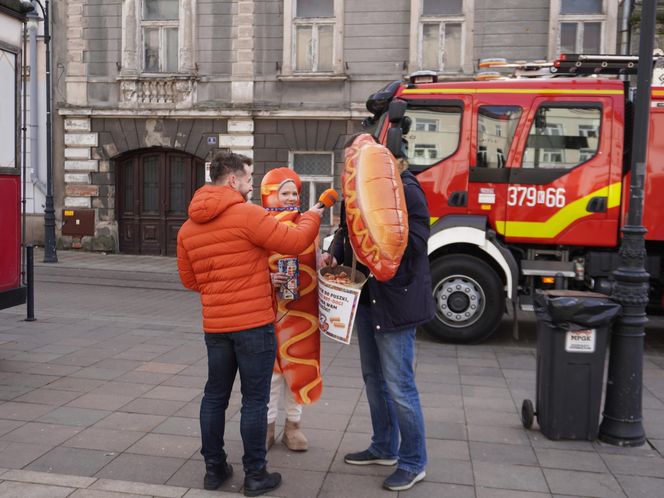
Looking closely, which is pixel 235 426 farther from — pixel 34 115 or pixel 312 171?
pixel 34 115

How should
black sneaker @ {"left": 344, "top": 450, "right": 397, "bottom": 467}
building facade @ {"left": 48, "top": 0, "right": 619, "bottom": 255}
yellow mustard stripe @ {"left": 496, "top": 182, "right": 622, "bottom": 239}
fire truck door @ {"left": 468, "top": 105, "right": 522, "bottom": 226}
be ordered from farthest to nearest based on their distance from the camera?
building facade @ {"left": 48, "top": 0, "right": 619, "bottom": 255}, fire truck door @ {"left": 468, "top": 105, "right": 522, "bottom": 226}, yellow mustard stripe @ {"left": 496, "top": 182, "right": 622, "bottom": 239}, black sneaker @ {"left": 344, "top": 450, "right": 397, "bottom": 467}

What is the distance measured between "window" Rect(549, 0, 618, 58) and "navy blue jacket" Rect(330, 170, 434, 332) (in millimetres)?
12694

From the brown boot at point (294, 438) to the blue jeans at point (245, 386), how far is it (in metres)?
0.63

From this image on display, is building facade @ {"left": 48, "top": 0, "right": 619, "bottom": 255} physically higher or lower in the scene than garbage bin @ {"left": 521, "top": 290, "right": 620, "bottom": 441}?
higher

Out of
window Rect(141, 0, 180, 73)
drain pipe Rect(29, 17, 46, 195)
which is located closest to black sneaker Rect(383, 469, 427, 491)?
window Rect(141, 0, 180, 73)

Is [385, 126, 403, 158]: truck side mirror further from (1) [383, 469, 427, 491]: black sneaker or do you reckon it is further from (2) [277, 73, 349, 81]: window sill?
(2) [277, 73, 349, 81]: window sill

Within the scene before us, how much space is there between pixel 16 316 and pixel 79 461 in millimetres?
5324

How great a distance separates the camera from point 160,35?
1688 centimetres

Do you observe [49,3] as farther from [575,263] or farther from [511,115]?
[575,263]

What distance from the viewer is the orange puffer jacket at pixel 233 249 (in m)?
3.50

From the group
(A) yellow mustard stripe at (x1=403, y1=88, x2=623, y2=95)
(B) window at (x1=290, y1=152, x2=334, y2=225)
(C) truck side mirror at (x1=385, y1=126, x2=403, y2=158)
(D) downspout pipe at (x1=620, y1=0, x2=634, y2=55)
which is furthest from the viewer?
(B) window at (x1=290, y1=152, x2=334, y2=225)

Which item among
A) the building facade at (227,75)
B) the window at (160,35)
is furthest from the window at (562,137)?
the window at (160,35)

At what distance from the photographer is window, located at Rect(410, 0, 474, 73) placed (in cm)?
1540

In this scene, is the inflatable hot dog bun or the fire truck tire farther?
the fire truck tire
